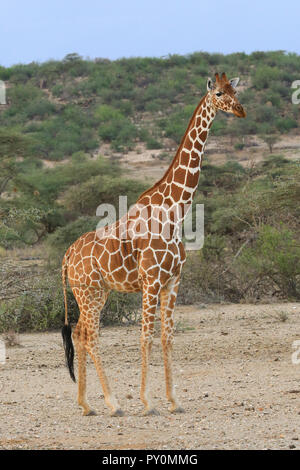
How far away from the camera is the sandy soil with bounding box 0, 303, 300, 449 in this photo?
525 centimetres

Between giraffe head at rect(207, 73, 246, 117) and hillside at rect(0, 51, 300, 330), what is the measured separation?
3819mm

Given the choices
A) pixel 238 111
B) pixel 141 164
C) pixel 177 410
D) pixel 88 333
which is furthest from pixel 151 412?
pixel 141 164

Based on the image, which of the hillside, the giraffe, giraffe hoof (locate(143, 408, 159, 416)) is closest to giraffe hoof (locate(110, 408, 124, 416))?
the giraffe

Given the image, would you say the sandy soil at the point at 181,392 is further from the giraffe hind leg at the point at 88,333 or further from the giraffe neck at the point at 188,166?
the giraffe neck at the point at 188,166

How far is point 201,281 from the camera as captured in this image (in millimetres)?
13289

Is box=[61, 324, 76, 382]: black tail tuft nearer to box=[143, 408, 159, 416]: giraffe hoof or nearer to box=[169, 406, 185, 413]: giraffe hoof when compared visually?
box=[143, 408, 159, 416]: giraffe hoof

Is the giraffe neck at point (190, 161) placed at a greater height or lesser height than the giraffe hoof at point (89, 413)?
greater

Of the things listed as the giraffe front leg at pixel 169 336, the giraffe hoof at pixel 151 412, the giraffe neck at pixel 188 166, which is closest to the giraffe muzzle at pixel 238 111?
the giraffe neck at pixel 188 166

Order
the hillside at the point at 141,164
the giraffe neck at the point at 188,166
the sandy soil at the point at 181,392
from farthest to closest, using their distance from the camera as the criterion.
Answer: the hillside at the point at 141,164
the giraffe neck at the point at 188,166
the sandy soil at the point at 181,392

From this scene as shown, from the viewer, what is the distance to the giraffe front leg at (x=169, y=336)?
5988 mm

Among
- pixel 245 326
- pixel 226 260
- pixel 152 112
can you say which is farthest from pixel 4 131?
pixel 152 112

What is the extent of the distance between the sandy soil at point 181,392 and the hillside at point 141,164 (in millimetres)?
1270
